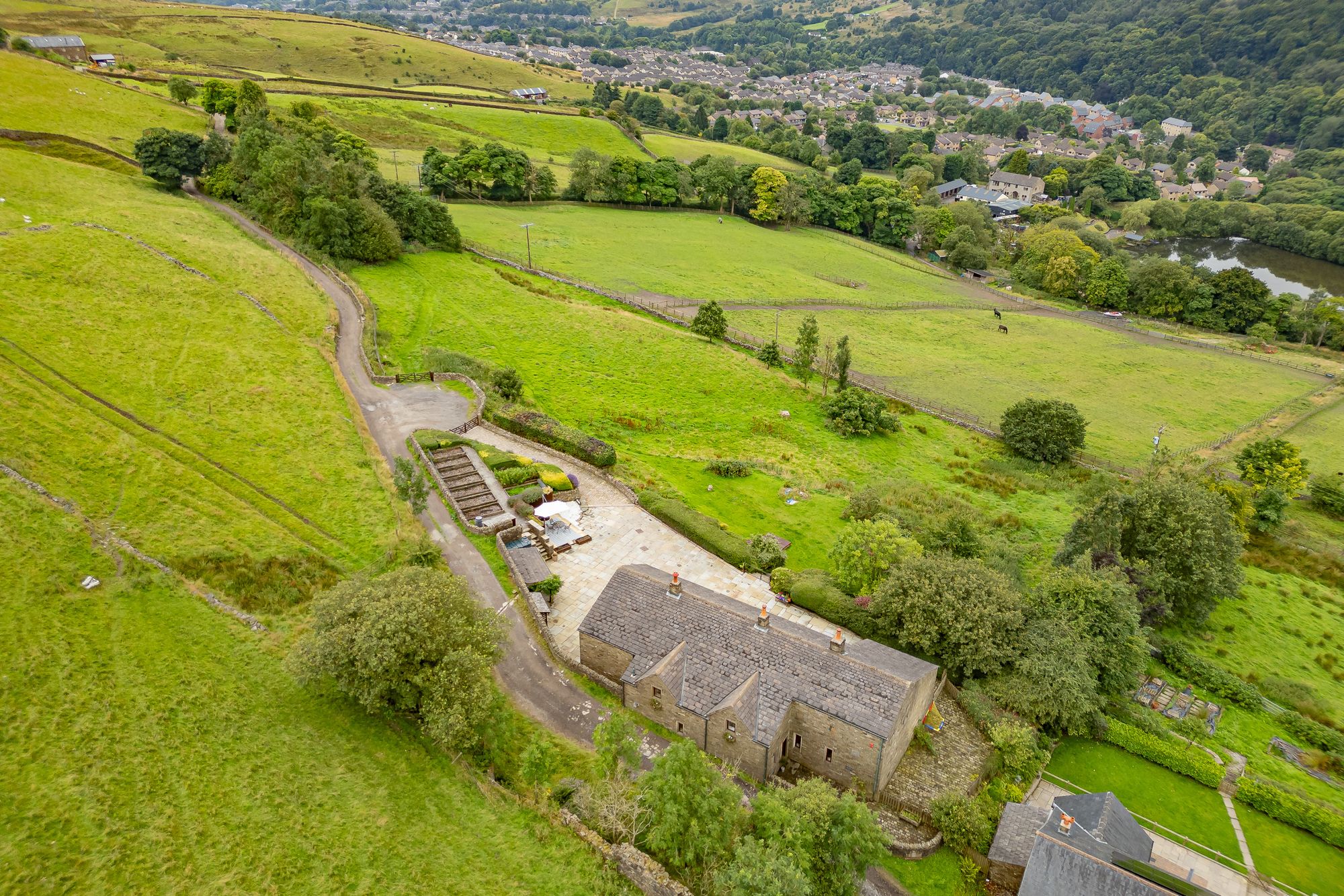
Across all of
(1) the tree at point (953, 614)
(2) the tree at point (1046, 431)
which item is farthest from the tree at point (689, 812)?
(2) the tree at point (1046, 431)

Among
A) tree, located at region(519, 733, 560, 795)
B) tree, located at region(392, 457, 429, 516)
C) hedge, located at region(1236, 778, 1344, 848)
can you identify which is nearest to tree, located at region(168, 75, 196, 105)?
tree, located at region(392, 457, 429, 516)

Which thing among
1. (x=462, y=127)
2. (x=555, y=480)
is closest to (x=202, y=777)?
A: (x=555, y=480)

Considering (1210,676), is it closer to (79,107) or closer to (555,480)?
(555,480)

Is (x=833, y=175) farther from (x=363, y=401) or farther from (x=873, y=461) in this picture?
(x=363, y=401)

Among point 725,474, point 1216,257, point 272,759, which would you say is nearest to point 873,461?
point 725,474

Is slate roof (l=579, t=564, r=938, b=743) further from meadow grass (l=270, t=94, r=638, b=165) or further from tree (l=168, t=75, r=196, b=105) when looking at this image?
tree (l=168, t=75, r=196, b=105)

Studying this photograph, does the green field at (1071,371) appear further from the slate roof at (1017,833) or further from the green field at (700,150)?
the green field at (700,150)
